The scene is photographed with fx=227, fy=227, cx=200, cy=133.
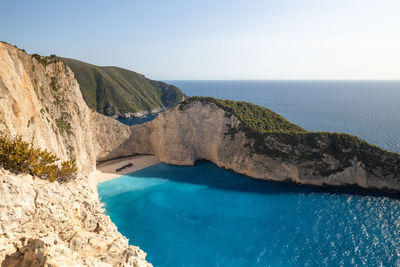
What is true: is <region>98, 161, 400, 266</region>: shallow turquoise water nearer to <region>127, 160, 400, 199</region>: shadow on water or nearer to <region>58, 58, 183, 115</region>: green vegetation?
<region>127, 160, 400, 199</region>: shadow on water

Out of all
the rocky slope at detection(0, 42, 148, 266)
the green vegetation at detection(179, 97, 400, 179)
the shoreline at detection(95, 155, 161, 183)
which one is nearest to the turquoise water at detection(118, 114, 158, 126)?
the shoreline at detection(95, 155, 161, 183)

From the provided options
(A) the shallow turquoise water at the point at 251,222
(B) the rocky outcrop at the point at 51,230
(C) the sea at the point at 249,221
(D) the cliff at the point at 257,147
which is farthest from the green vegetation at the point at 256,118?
(B) the rocky outcrop at the point at 51,230

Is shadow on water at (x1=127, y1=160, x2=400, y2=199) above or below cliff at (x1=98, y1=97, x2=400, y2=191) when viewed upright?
below

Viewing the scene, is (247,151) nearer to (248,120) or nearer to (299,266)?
(248,120)

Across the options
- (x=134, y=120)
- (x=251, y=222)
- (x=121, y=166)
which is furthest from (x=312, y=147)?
(x=134, y=120)

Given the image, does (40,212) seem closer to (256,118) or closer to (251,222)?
(251,222)

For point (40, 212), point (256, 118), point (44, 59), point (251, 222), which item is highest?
point (44, 59)
